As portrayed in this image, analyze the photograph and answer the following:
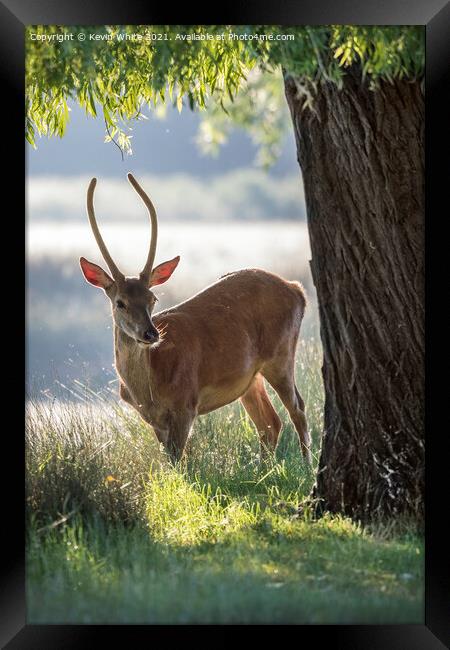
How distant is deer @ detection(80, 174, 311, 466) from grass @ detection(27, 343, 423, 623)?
383 millimetres

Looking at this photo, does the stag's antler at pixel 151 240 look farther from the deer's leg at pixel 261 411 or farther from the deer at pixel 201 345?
the deer's leg at pixel 261 411

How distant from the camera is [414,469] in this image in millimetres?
6758

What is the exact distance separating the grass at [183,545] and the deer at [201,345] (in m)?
0.38

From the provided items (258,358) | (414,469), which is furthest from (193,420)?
(414,469)

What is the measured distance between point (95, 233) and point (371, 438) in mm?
2207

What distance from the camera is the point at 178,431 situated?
8.20 metres

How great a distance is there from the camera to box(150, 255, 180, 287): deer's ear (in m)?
8.13

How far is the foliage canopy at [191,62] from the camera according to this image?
6.29 m

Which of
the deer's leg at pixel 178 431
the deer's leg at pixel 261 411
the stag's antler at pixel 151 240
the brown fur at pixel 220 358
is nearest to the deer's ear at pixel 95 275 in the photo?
the stag's antler at pixel 151 240

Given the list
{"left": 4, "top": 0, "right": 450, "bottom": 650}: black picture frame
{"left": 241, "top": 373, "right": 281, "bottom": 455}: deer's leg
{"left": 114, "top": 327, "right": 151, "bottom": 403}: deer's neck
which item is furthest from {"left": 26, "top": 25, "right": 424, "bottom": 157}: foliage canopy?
{"left": 241, "top": 373, "right": 281, "bottom": 455}: deer's leg

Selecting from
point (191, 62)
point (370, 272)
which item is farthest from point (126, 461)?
point (191, 62)

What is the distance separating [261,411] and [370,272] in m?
2.60

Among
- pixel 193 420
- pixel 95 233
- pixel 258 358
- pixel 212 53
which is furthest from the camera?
pixel 258 358
